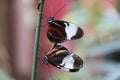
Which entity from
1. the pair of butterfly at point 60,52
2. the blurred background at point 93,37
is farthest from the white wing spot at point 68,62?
the blurred background at point 93,37

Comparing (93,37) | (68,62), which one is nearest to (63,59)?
(68,62)

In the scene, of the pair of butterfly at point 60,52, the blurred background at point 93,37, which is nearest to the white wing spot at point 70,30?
the pair of butterfly at point 60,52

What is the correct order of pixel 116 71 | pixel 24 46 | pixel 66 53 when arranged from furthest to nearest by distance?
pixel 24 46 → pixel 116 71 → pixel 66 53

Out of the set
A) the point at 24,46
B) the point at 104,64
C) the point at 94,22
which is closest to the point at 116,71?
the point at 104,64

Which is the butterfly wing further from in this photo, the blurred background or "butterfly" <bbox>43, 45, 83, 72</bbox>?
the blurred background

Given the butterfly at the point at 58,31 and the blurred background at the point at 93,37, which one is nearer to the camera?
the butterfly at the point at 58,31

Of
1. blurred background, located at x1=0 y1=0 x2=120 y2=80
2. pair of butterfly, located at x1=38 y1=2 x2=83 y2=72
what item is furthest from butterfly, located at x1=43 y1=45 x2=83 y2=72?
blurred background, located at x1=0 y1=0 x2=120 y2=80

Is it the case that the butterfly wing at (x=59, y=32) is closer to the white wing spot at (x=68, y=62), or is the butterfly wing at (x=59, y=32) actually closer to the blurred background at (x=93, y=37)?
the white wing spot at (x=68, y=62)

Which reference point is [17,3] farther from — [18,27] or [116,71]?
[116,71]

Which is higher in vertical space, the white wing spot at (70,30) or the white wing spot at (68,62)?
the white wing spot at (70,30)
